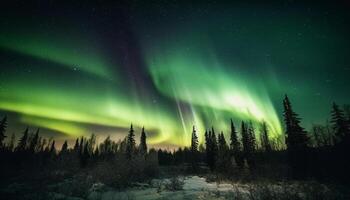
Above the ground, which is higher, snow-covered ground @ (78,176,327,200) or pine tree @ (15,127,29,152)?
pine tree @ (15,127,29,152)

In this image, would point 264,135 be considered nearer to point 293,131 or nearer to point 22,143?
point 293,131

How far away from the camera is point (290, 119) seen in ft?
115

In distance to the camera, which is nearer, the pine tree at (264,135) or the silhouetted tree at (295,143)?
the silhouetted tree at (295,143)

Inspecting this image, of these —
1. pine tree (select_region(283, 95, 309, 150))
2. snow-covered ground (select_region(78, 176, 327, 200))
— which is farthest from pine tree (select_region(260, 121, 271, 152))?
snow-covered ground (select_region(78, 176, 327, 200))

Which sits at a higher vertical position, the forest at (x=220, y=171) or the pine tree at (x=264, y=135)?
the pine tree at (x=264, y=135)

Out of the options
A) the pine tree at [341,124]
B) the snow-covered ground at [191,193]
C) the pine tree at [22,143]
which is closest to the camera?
the snow-covered ground at [191,193]

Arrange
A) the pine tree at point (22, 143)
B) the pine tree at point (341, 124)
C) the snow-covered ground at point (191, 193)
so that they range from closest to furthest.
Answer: the snow-covered ground at point (191, 193) → the pine tree at point (341, 124) → the pine tree at point (22, 143)

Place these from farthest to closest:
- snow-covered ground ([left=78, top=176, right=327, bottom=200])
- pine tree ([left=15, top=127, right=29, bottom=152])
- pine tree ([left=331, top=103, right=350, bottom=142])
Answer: pine tree ([left=15, top=127, right=29, bottom=152]) < pine tree ([left=331, top=103, right=350, bottom=142]) < snow-covered ground ([left=78, top=176, right=327, bottom=200])

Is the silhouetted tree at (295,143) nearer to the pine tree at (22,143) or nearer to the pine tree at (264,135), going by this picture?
the pine tree at (264,135)

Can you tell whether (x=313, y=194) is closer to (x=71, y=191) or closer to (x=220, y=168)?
(x=71, y=191)

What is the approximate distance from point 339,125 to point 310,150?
6577 mm

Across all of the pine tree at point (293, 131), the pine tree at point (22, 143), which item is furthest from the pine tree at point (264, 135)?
the pine tree at point (22, 143)

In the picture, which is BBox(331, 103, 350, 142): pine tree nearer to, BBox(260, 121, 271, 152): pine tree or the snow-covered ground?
the snow-covered ground

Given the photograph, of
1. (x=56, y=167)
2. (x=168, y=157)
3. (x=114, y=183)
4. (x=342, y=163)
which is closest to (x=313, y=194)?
(x=114, y=183)
